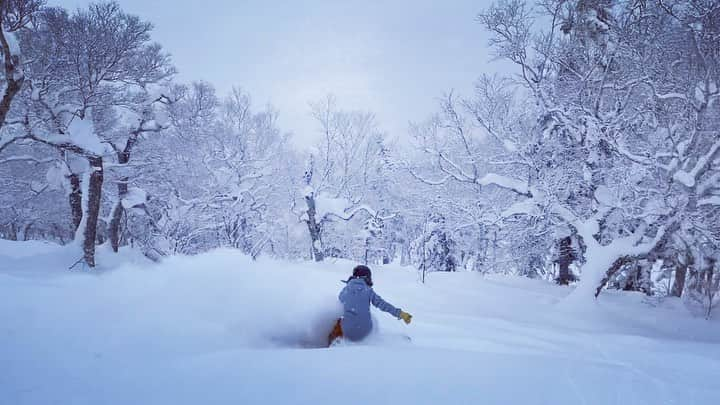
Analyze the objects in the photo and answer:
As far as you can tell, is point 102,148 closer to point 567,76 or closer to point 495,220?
point 495,220

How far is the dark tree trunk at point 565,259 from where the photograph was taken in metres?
14.0

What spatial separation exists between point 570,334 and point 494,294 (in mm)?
→ 4452

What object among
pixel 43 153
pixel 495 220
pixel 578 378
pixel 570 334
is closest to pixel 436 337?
pixel 578 378

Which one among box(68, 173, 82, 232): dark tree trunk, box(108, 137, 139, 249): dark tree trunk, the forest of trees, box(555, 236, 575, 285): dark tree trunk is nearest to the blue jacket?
the forest of trees

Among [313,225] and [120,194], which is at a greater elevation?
[120,194]

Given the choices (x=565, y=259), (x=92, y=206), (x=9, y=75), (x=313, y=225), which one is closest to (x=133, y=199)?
(x=92, y=206)

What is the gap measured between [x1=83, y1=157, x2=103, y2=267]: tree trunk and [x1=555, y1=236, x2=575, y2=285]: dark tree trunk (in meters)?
16.1

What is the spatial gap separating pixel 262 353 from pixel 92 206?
11130 millimetres

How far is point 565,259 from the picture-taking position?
14578mm

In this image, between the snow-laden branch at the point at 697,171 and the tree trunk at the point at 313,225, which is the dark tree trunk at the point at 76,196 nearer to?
the tree trunk at the point at 313,225

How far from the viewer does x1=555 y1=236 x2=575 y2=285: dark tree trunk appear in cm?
1399

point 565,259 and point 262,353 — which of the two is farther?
point 565,259

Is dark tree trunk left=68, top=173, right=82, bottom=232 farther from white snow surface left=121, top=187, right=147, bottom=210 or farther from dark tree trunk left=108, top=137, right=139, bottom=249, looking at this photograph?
white snow surface left=121, top=187, right=147, bottom=210

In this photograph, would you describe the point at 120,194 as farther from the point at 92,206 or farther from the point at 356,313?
the point at 356,313
